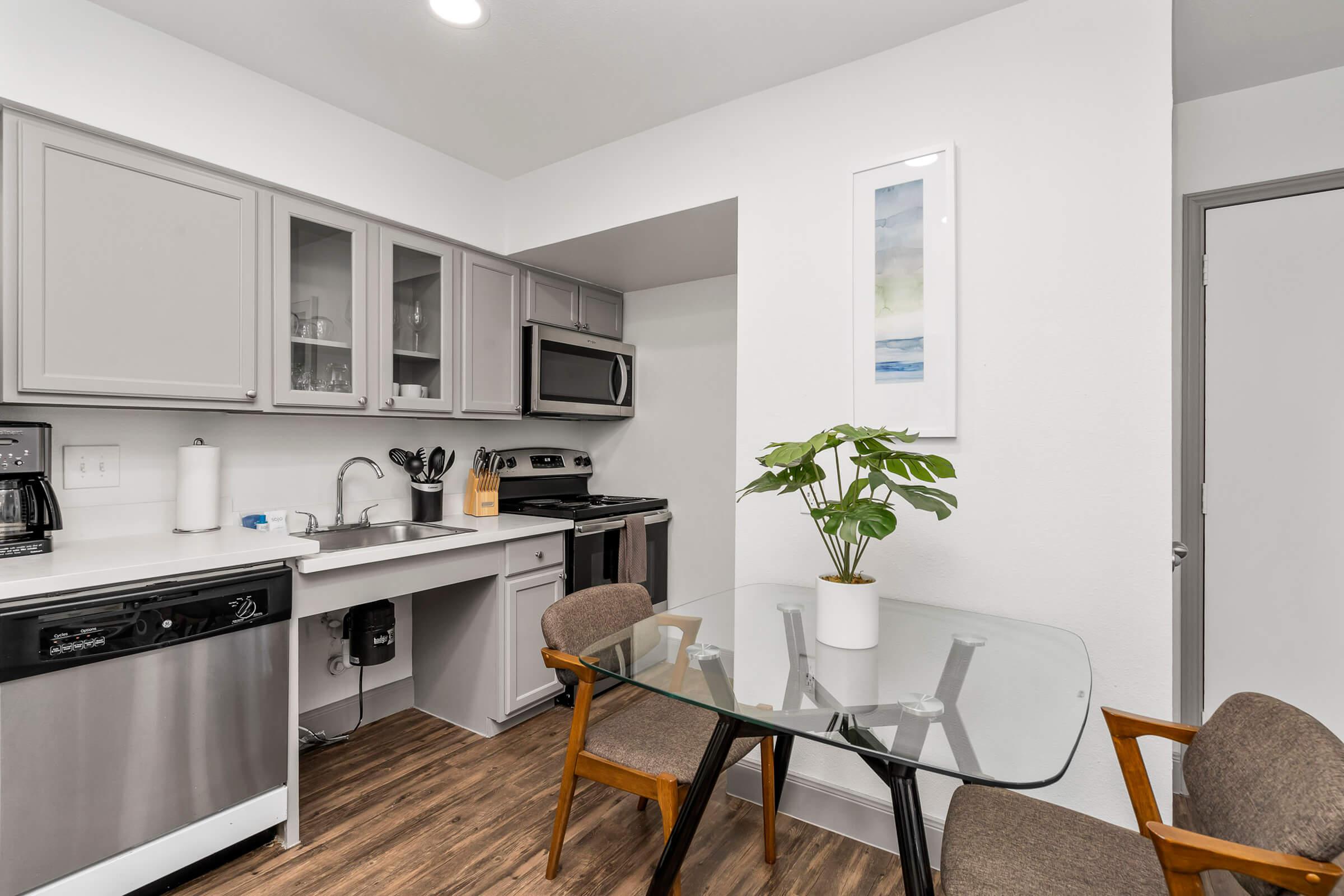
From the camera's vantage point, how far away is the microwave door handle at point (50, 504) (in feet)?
5.74

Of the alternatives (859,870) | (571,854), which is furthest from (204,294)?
(859,870)

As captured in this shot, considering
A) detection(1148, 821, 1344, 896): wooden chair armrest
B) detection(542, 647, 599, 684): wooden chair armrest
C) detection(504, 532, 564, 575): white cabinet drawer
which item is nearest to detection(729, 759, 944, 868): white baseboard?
detection(542, 647, 599, 684): wooden chair armrest

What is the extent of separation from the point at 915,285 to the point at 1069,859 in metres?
1.49

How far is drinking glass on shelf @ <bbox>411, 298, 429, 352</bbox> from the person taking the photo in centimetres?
269

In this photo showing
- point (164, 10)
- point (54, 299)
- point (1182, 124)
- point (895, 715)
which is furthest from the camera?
point (1182, 124)

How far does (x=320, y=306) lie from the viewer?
93.4 inches

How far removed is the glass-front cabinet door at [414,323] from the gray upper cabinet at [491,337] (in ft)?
0.25

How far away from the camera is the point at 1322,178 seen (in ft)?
7.02

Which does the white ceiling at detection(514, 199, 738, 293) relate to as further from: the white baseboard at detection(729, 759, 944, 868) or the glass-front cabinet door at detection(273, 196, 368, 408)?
the white baseboard at detection(729, 759, 944, 868)

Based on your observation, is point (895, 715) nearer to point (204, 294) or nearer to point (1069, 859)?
point (1069, 859)

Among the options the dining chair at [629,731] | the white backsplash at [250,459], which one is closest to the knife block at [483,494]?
the white backsplash at [250,459]

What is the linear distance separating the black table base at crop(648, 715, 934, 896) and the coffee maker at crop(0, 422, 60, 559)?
1.86 m

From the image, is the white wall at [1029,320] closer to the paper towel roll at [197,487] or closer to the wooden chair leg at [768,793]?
the wooden chair leg at [768,793]

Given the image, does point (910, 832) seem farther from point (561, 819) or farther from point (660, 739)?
point (561, 819)
